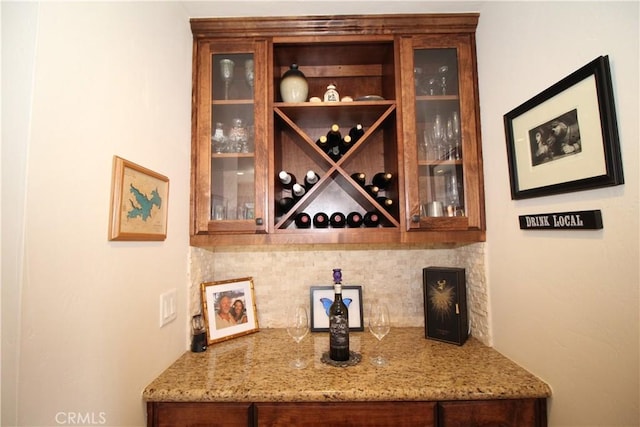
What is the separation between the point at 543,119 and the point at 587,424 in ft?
3.18

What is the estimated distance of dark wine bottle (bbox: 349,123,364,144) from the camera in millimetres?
1319

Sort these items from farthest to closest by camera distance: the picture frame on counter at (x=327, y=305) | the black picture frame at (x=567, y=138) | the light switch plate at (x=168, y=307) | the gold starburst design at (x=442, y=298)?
the picture frame on counter at (x=327, y=305) < the gold starburst design at (x=442, y=298) < the light switch plate at (x=168, y=307) < the black picture frame at (x=567, y=138)

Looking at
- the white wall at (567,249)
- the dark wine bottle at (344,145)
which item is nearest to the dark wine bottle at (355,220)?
the dark wine bottle at (344,145)

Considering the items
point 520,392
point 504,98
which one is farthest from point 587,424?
point 504,98

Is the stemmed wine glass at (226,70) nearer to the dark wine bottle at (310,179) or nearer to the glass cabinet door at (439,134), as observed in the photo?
the dark wine bottle at (310,179)

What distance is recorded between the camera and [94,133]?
0.75 metres

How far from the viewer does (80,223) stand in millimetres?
698

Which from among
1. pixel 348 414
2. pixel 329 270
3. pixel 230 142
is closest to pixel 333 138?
pixel 230 142

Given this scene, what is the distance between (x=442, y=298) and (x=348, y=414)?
69 centimetres

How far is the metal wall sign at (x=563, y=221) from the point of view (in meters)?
0.74

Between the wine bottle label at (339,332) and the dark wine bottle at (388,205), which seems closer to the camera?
the wine bottle label at (339,332)

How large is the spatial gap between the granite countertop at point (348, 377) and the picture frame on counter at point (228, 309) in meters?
0.10

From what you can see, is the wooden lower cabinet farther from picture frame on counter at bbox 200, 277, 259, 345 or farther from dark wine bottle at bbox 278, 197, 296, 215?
dark wine bottle at bbox 278, 197, 296, 215

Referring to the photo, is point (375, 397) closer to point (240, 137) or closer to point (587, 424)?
point (587, 424)
